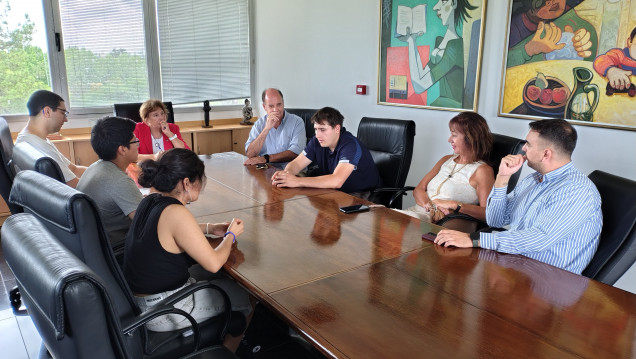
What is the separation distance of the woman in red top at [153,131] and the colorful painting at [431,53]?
1940 millimetres

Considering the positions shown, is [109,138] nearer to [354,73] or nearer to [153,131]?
[153,131]

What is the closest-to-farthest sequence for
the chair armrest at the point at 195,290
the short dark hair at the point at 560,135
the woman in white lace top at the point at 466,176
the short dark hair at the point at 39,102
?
the chair armrest at the point at 195,290
the short dark hair at the point at 560,135
the woman in white lace top at the point at 466,176
the short dark hair at the point at 39,102

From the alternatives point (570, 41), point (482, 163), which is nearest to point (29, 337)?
point (482, 163)

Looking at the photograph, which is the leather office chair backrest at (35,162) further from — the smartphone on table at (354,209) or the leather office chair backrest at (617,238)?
the leather office chair backrest at (617,238)

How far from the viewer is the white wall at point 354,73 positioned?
290cm

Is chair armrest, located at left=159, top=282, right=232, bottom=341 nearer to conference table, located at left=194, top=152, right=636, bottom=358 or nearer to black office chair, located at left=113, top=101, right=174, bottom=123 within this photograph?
conference table, located at left=194, top=152, right=636, bottom=358

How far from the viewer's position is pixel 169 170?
178 cm

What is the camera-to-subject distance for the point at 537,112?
3.15 meters

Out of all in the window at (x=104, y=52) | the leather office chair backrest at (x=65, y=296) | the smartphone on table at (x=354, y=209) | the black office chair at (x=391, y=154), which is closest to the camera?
the leather office chair backrest at (x=65, y=296)

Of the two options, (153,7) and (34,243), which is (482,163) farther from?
(153,7)

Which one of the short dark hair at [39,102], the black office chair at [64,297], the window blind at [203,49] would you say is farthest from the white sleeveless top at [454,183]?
the window blind at [203,49]

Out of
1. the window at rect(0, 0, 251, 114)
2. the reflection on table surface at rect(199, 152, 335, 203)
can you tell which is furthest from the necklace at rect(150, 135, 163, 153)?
the window at rect(0, 0, 251, 114)

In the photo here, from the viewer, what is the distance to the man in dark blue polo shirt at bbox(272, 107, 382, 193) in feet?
9.28

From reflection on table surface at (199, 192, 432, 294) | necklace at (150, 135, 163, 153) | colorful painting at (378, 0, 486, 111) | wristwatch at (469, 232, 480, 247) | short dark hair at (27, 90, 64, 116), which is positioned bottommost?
reflection on table surface at (199, 192, 432, 294)
